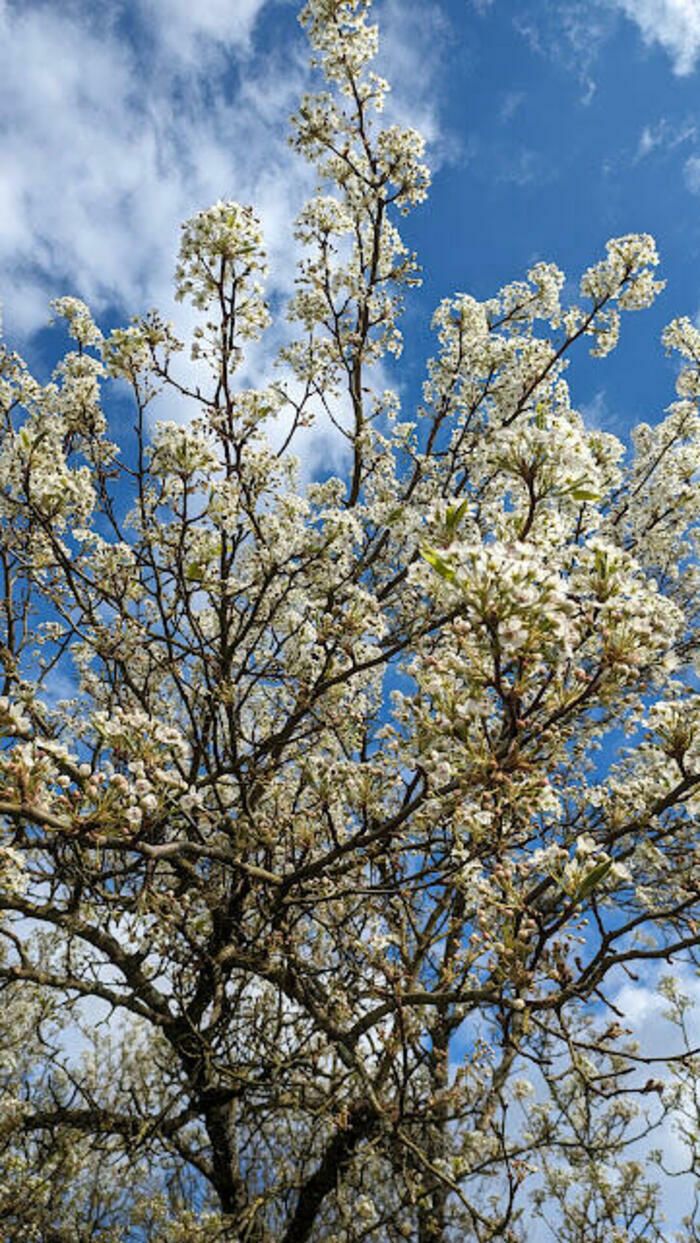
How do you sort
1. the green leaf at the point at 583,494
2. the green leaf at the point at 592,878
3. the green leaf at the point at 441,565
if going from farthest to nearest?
1. the green leaf at the point at 583,494
2. the green leaf at the point at 592,878
3. the green leaf at the point at 441,565

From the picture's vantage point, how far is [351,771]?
5848mm

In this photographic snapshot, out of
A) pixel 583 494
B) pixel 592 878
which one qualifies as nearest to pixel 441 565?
pixel 583 494

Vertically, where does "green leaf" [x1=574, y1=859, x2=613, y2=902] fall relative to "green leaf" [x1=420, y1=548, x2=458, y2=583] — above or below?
below

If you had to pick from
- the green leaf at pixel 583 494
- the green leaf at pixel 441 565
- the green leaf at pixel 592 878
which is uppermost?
the green leaf at pixel 583 494

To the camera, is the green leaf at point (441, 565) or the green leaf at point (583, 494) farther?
the green leaf at point (583, 494)

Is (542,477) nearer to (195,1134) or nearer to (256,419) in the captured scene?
(256,419)

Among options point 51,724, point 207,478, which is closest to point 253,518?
point 207,478

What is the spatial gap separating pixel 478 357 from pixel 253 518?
9.91 feet

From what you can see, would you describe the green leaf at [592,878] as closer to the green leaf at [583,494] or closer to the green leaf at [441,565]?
the green leaf at [441,565]

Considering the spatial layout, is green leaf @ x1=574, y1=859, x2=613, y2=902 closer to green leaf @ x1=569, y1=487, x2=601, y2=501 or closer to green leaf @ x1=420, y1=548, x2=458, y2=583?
green leaf @ x1=420, y1=548, x2=458, y2=583

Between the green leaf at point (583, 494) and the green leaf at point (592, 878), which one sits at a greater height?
the green leaf at point (583, 494)

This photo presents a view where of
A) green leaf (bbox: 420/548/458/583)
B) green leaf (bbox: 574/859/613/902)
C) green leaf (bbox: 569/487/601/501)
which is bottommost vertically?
green leaf (bbox: 574/859/613/902)

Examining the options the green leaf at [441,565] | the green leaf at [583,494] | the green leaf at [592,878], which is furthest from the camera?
the green leaf at [583,494]

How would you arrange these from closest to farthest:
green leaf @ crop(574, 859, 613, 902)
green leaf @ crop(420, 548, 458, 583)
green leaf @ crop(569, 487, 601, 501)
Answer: green leaf @ crop(420, 548, 458, 583) → green leaf @ crop(574, 859, 613, 902) → green leaf @ crop(569, 487, 601, 501)
